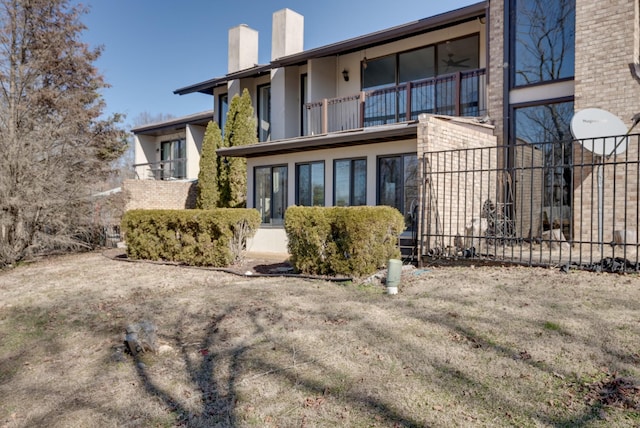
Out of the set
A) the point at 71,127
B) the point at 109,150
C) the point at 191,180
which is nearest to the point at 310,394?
the point at 71,127

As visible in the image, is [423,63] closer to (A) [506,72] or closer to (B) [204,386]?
(A) [506,72]

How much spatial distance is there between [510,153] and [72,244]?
44.5 feet

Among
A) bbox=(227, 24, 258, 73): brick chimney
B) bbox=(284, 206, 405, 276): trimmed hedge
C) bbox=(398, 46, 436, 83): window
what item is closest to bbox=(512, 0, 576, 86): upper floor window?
bbox=(398, 46, 436, 83): window

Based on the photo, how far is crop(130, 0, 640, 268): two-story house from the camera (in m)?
8.98

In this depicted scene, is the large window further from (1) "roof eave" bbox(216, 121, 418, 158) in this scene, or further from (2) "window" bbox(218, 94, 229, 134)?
(2) "window" bbox(218, 94, 229, 134)

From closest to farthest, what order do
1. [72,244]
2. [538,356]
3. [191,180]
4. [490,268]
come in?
[538,356], [490,268], [72,244], [191,180]

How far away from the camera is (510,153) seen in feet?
35.1

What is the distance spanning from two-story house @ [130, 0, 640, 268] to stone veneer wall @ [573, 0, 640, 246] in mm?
21

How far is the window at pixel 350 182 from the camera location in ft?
37.9

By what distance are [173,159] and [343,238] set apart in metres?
16.8

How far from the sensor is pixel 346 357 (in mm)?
4414

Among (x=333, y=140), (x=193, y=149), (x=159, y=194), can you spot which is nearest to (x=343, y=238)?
(x=333, y=140)

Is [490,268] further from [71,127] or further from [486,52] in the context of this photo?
[71,127]

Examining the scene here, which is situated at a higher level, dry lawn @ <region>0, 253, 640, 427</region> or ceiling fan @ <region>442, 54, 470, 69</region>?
ceiling fan @ <region>442, 54, 470, 69</region>
